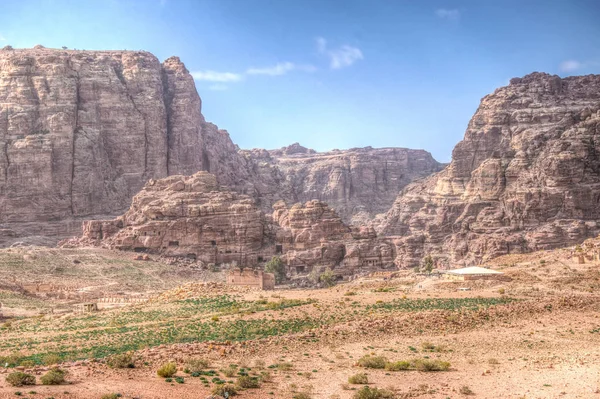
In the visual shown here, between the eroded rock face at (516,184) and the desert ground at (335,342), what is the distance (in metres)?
44.5

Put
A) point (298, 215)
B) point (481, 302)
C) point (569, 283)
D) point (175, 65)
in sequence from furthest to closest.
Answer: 1. point (175, 65)
2. point (298, 215)
3. point (569, 283)
4. point (481, 302)

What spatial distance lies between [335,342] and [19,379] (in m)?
15.4

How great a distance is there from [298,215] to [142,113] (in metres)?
60.5

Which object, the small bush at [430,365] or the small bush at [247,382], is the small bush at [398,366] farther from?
the small bush at [247,382]

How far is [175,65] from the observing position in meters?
173

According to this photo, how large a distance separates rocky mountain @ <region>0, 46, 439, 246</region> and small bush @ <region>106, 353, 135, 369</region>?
10342 cm

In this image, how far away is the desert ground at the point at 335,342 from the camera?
25.9 meters

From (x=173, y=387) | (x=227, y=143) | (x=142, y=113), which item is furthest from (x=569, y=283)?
(x=227, y=143)

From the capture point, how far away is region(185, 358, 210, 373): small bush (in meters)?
27.8

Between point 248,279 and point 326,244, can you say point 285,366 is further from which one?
point 326,244

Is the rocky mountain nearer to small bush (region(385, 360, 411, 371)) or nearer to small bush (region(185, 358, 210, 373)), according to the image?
small bush (region(185, 358, 210, 373))

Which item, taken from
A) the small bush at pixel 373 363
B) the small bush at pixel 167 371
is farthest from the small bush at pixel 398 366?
the small bush at pixel 167 371

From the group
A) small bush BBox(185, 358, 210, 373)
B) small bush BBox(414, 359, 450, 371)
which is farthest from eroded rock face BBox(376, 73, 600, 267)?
small bush BBox(185, 358, 210, 373)

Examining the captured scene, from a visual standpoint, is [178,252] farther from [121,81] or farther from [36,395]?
[36,395]
